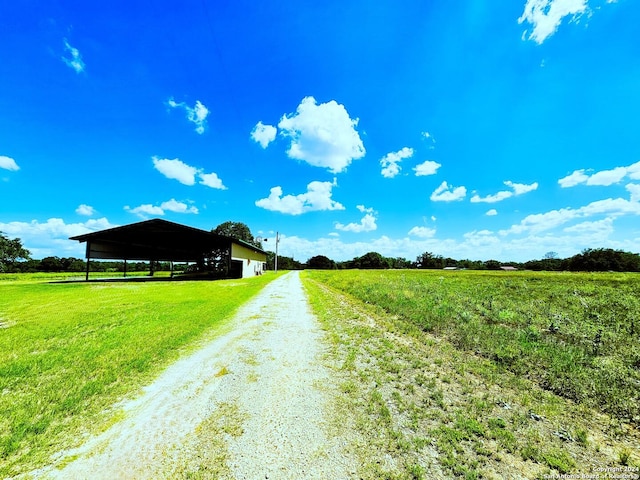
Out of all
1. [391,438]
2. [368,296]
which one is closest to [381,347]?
[391,438]

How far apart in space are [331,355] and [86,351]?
251 inches

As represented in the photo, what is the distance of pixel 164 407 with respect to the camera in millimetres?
4250

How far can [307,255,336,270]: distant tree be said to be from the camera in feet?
422

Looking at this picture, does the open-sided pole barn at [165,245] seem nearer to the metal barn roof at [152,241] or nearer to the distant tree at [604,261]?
the metal barn roof at [152,241]

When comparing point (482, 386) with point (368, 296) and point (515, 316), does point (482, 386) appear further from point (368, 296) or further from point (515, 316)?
point (368, 296)

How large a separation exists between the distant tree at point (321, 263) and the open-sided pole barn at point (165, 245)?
87.7 m

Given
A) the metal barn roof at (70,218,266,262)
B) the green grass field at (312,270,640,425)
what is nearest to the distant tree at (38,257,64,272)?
the metal barn roof at (70,218,266,262)

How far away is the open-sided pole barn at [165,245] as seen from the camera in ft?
93.5

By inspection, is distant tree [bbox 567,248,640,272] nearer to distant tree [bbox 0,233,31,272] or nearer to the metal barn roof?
the metal barn roof

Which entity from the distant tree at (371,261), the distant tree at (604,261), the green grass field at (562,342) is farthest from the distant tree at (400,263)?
the green grass field at (562,342)

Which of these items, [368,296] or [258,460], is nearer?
[258,460]

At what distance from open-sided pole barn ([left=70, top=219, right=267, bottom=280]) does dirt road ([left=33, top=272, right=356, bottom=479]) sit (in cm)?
2537

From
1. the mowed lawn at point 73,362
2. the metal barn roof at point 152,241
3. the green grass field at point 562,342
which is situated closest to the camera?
the mowed lawn at point 73,362

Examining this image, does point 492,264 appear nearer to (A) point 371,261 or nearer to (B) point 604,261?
(A) point 371,261
